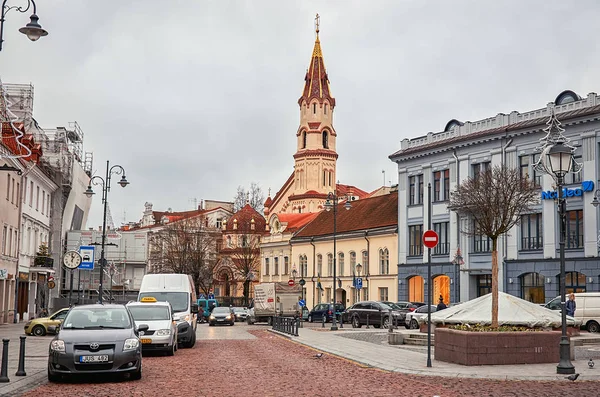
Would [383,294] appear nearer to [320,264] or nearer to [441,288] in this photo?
[441,288]

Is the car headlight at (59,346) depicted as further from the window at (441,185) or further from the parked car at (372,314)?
the window at (441,185)

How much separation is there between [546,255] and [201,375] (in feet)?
118

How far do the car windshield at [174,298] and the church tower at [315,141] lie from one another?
80.3 m

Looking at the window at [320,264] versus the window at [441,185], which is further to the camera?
the window at [320,264]

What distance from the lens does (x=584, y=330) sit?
1500 inches

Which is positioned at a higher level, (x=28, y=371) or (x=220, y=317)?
(x=28, y=371)

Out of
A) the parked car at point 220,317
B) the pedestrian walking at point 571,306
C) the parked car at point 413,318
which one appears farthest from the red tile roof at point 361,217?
the pedestrian walking at point 571,306

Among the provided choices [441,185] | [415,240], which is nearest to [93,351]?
[441,185]

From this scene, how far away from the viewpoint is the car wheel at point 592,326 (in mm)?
37031

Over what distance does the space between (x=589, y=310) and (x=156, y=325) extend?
22620mm

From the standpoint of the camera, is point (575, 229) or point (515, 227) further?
point (515, 227)

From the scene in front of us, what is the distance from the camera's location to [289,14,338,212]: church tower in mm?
110875

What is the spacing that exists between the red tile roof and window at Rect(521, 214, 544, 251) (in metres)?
15.1

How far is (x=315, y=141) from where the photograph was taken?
11169 cm
